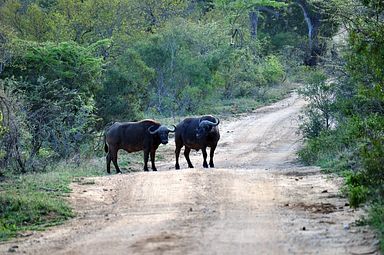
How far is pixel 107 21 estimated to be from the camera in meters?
42.2

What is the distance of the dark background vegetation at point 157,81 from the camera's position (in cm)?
1441

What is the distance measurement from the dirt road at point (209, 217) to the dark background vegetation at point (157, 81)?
640 millimetres

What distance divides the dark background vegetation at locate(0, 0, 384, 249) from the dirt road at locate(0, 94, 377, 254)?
2.10ft

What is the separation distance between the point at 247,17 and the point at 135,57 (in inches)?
878

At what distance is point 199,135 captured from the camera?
23.5 meters

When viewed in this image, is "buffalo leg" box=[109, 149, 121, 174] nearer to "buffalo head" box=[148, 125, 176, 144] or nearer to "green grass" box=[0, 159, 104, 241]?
"buffalo head" box=[148, 125, 176, 144]

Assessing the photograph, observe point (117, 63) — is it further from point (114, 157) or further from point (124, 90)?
point (114, 157)

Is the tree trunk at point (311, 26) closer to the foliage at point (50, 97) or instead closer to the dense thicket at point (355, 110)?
the dense thicket at point (355, 110)

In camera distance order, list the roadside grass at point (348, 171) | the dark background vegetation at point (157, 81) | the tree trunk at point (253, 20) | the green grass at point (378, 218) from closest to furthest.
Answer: the green grass at point (378, 218), the roadside grass at point (348, 171), the dark background vegetation at point (157, 81), the tree trunk at point (253, 20)

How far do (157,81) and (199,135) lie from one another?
14.0 m

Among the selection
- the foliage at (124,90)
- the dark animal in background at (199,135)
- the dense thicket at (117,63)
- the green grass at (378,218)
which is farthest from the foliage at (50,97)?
the green grass at (378,218)

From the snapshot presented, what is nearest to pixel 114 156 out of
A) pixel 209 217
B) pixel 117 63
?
pixel 117 63

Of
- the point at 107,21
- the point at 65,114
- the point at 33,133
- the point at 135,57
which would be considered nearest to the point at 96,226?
the point at 33,133

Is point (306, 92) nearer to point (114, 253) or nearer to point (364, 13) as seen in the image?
point (364, 13)
